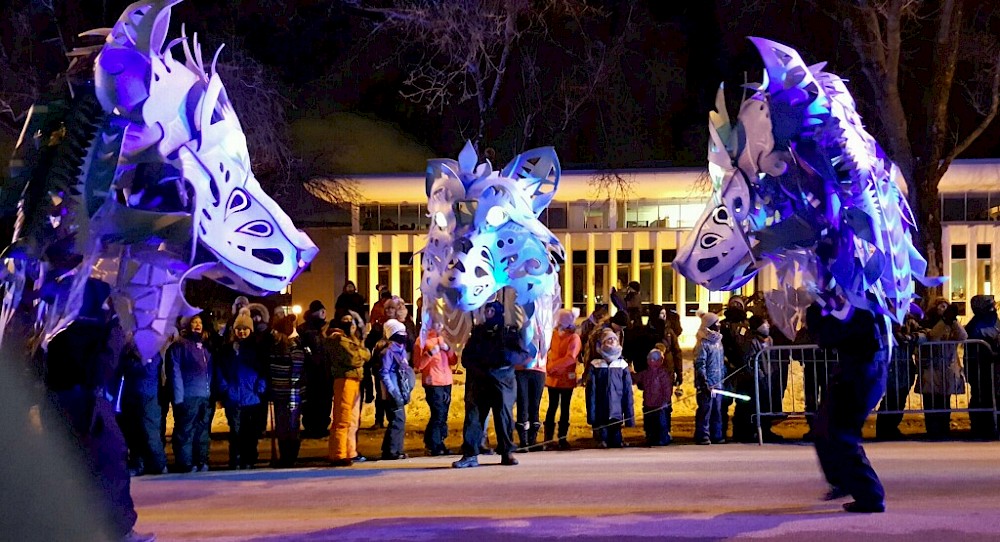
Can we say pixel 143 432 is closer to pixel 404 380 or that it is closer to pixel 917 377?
pixel 404 380

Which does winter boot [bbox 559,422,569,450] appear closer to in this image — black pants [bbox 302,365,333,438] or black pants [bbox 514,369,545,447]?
black pants [bbox 514,369,545,447]

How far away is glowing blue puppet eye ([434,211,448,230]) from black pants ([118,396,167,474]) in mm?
4060

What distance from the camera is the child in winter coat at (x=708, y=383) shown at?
11.2 metres

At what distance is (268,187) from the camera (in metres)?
19.8

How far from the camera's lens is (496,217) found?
40.0ft

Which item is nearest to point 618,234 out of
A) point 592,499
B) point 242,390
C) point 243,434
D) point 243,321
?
point 243,321

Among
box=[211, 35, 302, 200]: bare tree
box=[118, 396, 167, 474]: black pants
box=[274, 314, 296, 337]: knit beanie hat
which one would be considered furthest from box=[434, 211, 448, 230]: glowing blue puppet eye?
box=[211, 35, 302, 200]: bare tree

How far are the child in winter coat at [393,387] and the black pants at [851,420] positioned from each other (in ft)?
16.8

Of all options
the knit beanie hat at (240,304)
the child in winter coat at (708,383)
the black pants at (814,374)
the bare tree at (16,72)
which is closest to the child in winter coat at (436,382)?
the knit beanie hat at (240,304)

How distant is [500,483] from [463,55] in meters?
14.8

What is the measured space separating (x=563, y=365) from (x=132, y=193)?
6157 millimetres

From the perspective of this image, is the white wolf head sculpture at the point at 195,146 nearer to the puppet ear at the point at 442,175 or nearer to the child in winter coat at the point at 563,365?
the child in winter coat at the point at 563,365

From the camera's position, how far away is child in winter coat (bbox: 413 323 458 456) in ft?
36.1

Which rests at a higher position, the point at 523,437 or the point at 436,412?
the point at 436,412
